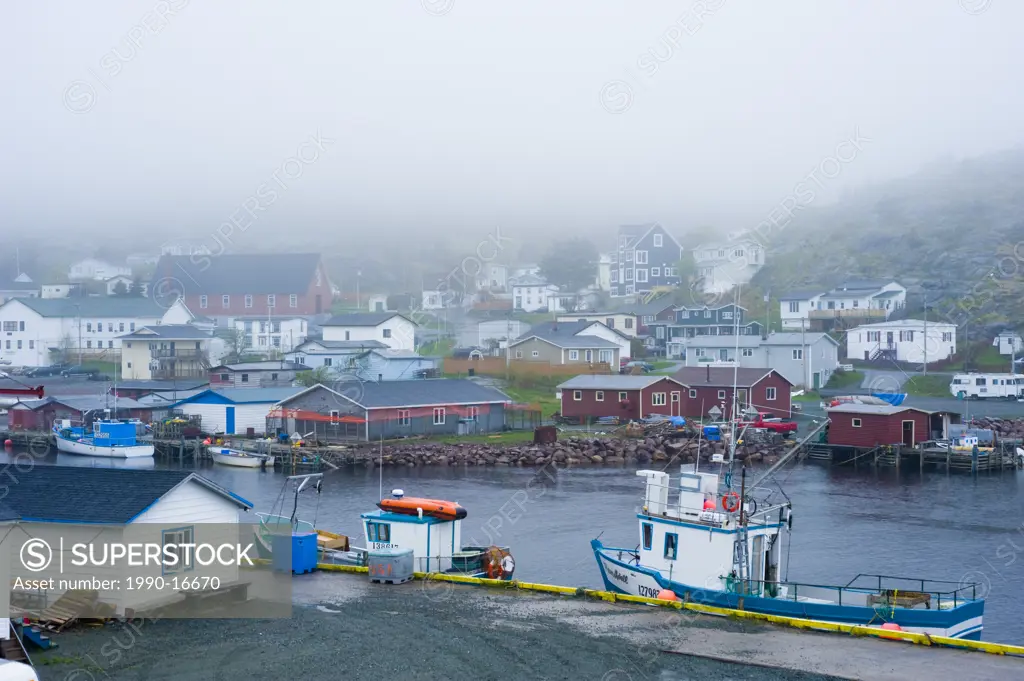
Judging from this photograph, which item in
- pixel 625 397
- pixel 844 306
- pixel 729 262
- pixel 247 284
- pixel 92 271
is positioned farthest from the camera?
pixel 92 271

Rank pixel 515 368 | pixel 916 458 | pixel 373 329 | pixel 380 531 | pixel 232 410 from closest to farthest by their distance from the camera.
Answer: pixel 380 531 → pixel 916 458 → pixel 232 410 → pixel 515 368 → pixel 373 329

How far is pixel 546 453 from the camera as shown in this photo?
3966 centimetres

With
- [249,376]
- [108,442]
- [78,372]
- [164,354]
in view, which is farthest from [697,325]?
→ [78,372]

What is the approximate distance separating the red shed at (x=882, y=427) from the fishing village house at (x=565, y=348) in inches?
776

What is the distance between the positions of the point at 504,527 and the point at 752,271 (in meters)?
70.4

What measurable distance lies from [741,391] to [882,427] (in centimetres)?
787

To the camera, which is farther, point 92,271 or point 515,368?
point 92,271

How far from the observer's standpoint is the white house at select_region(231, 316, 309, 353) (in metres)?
73.8

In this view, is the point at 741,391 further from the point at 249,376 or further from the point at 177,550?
the point at 177,550

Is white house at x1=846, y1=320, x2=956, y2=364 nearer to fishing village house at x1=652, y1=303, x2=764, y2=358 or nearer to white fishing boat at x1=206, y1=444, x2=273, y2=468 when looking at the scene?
fishing village house at x1=652, y1=303, x2=764, y2=358

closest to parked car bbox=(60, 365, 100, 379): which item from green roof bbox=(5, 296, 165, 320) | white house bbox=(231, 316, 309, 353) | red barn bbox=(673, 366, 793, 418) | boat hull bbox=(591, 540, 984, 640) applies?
green roof bbox=(5, 296, 165, 320)

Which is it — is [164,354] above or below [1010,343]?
below

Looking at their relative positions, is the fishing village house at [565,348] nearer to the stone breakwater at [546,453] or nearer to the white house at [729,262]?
the stone breakwater at [546,453]

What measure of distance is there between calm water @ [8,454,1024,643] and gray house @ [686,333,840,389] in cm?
1624
